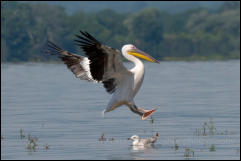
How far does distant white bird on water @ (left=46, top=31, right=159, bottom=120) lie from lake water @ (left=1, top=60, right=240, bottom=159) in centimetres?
66

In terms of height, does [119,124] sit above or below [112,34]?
below

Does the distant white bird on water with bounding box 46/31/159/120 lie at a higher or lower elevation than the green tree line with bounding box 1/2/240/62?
lower

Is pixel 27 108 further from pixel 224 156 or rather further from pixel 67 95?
pixel 224 156

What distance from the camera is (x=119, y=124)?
14844 millimetres

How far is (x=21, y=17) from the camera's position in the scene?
210ft

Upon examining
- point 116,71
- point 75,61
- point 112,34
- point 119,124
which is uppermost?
point 112,34

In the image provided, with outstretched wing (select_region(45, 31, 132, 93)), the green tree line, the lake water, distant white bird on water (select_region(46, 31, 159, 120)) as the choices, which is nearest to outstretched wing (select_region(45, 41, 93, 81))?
the lake water

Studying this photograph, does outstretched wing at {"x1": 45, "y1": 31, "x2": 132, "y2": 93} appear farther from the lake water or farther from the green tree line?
the green tree line

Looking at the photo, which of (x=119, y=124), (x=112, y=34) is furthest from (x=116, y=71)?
(x=112, y=34)

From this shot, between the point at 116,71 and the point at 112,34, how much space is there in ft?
189

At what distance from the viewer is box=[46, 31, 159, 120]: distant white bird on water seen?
10883 mm

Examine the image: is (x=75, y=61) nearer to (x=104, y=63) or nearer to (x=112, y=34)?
(x=104, y=63)

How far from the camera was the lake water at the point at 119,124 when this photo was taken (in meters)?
11.1

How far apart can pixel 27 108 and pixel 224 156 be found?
873 centimetres
